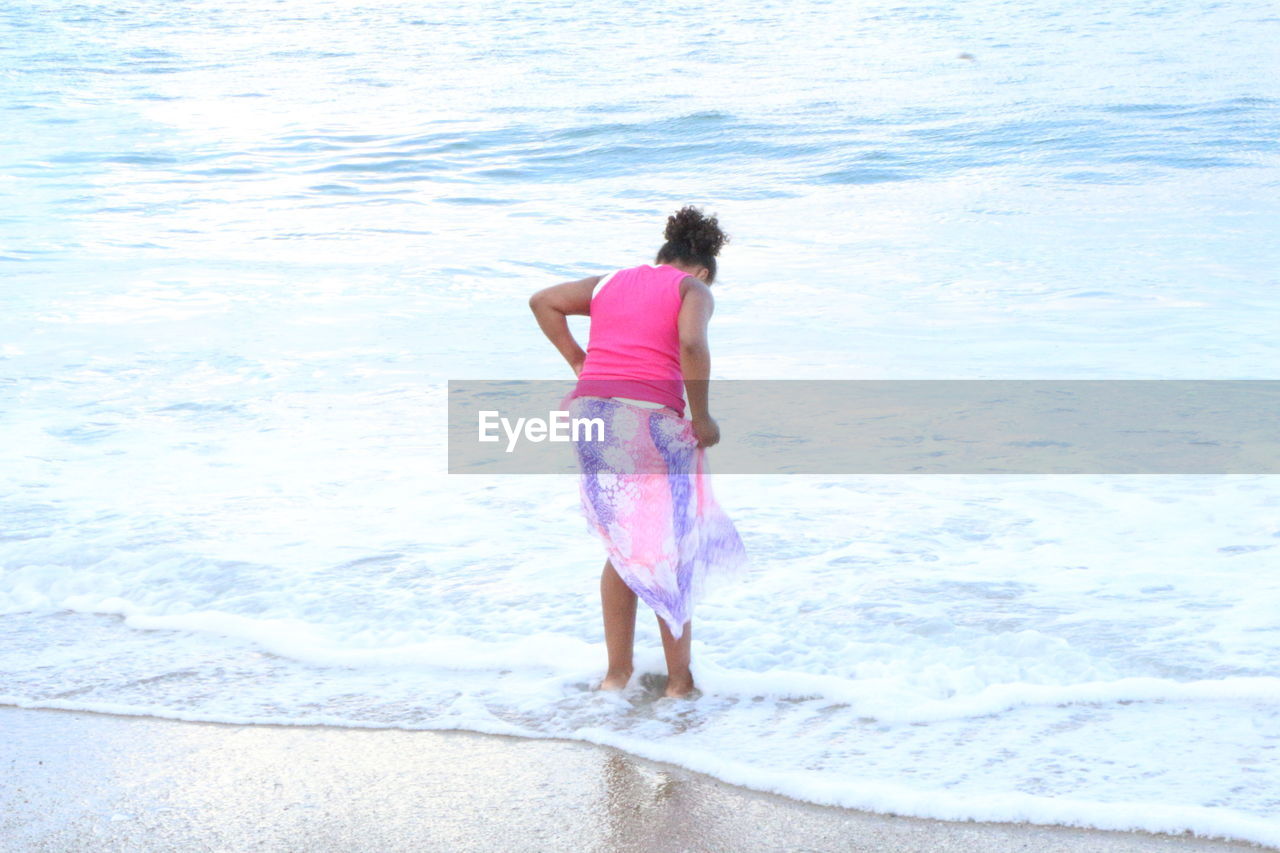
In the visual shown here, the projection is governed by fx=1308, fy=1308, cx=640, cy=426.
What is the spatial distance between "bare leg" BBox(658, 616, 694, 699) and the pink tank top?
666 mm

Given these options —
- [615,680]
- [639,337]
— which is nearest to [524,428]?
[615,680]

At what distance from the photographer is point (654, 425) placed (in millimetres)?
3586

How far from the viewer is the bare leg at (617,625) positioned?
3.76 metres

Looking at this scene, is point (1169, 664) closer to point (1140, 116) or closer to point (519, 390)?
point (519, 390)

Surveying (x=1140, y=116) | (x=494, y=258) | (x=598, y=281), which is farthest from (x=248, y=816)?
(x=1140, y=116)

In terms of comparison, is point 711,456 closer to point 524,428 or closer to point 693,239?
point 524,428

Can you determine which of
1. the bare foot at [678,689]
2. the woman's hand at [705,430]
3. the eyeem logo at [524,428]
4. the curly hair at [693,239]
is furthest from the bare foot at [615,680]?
the eyeem logo at [524,428]

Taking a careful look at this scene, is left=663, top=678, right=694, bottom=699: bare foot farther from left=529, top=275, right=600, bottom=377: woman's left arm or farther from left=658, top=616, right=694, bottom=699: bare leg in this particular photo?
left=529, top=275, right=600, bottom=377: woman's left arm

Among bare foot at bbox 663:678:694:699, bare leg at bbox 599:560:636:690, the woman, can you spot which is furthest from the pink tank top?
bare foot at bbox 663:678:694:699

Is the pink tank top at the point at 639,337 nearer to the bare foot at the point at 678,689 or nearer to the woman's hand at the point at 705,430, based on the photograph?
the woman's hand at the point at 705,430

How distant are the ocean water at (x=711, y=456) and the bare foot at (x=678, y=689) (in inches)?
1.6

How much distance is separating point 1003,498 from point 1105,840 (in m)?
3.12
